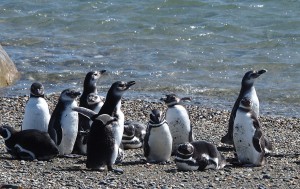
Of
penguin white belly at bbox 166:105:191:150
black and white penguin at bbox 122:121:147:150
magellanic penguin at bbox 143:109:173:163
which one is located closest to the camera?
magellanic penguin at bbox 143:109:173:163

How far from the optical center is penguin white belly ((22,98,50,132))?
40.3ft

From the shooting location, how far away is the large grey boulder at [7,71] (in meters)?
19.0

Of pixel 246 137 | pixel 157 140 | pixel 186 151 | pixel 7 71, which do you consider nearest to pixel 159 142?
pixel 157 140

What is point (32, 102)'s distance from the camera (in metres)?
12.4

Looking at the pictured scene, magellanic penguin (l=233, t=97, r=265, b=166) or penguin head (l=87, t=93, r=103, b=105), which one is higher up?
penguin head (l=87, t=93, r=103, b=105)

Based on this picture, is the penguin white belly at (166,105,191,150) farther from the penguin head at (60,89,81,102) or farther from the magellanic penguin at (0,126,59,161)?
the magellanic penguin at (0,126,59,161)

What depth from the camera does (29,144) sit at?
11531mm

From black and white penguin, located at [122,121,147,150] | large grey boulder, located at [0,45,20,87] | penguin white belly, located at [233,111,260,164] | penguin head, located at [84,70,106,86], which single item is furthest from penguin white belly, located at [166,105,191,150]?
large grey boulder, located at [0,45,20,87]

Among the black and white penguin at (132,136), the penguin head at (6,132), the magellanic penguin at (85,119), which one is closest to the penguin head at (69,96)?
the magellanic penguin at (85,119)

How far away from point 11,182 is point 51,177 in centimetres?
70

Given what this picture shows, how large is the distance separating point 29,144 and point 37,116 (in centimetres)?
84

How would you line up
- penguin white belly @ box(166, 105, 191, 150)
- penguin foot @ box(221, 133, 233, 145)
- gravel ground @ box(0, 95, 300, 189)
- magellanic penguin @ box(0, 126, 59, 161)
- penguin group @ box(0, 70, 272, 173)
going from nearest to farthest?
1. gravel ground @ box(0, 95, 300, 189)
2. penguin group @ box(0, 70, 272, 173)
3. magellanic penguin @ box(0, 126, 59, 161)
4. penguin white belly @ box(166, 105, 191, 150)
5. penguin foot @ box(221, 133, 233, 145)

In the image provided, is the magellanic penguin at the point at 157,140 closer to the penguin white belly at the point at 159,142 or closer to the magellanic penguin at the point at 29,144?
the penguin white belly at the point at 159,142

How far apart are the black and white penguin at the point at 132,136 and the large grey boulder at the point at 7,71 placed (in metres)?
6.33
